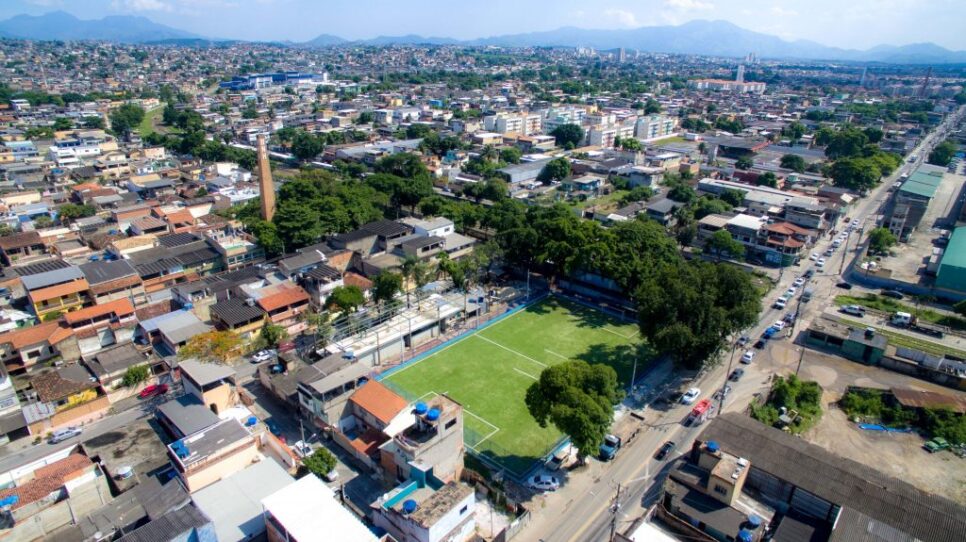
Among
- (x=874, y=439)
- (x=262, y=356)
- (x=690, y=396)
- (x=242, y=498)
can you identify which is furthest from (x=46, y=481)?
(x=874, y=439)

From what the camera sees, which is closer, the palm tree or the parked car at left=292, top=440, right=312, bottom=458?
the parked car at left=292, top=440, right=312, bottom=458

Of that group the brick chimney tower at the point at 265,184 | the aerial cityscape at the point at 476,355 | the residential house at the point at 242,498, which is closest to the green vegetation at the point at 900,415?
the aerial cityscape at the point at 476,355

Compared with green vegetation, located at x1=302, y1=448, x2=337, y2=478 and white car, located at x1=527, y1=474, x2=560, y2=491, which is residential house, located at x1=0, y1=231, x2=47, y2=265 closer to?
green vegetation, located at x1=302, y1=448, x2=337, y2=478

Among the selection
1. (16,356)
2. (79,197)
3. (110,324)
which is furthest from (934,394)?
(79,197)

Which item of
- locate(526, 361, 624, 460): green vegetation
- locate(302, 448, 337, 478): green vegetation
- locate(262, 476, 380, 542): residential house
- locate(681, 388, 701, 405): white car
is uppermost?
locate(526, 361, 624, 460): green vegetation

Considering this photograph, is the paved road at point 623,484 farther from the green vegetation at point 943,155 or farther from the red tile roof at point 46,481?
the green vegetation at point 943,155

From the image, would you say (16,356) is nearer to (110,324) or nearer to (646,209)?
(110,324)

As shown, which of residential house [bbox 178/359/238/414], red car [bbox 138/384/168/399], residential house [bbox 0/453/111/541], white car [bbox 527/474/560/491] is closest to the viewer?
residential house [bbox 0/453/111/541]

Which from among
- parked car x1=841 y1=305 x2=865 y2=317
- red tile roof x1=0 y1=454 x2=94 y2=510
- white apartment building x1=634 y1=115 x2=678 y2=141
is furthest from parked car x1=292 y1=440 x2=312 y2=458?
white apartment building x1=634 y1=115 x2=678 y2=141

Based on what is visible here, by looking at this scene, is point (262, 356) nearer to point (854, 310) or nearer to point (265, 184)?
point (265, 184)
